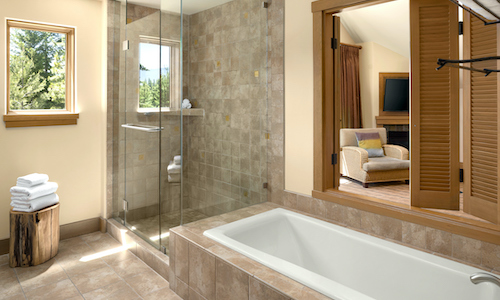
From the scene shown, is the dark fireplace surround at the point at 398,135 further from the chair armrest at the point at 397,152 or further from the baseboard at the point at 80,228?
the baseboard at the point at 80,228

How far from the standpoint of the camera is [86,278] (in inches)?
103

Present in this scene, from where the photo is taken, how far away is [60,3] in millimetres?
3213

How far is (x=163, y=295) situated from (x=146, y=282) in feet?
0.88

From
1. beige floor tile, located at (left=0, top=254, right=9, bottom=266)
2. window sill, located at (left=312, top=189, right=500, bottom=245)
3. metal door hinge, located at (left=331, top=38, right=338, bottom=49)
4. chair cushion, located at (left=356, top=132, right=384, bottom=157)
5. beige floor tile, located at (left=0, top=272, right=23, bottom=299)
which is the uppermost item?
metal door hinge, located at (left=331, top=38, right=338, bottom=49)

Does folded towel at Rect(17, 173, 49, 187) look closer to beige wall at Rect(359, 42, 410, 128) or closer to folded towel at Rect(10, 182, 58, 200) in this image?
folded towel at Rect(10, 182, 58, 200)

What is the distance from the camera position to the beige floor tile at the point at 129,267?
2711mm

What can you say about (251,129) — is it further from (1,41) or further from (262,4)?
(1,41)

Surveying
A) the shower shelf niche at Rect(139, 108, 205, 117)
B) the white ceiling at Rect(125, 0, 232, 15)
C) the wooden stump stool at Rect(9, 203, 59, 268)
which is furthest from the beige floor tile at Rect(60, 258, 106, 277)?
the white ceiling at Rect(125, 0, 232, 15)

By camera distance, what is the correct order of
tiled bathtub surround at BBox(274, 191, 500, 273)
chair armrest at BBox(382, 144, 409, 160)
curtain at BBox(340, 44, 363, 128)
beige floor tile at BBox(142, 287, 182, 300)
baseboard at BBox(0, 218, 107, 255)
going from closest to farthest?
tiled bathtub surround at BBox(274, 191, 500, 273) → beige floor tile at BBox(142, 287, 182, 300) → baseboard at BBox(0, 218, 107, 255) → chair armrest at BBox(382, 144, 409, 160) → curtain at BBox(340, 44, 363, 128)

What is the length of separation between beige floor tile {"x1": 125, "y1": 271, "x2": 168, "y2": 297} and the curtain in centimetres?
461

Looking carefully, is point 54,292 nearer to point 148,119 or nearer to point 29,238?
point 29,238

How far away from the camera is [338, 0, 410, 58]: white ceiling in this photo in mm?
4844

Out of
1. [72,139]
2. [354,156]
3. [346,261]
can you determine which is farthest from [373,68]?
[72,139]

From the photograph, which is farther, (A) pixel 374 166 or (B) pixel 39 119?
(A) pixel 374 166
